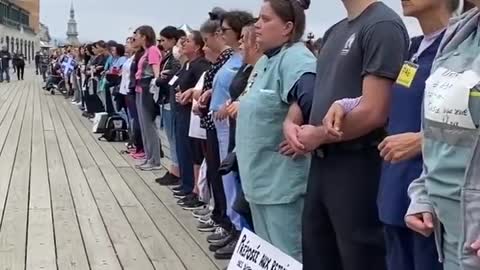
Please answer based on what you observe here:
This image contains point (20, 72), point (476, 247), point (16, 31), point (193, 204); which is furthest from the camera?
point (16, 31)

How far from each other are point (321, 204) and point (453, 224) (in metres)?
0.98

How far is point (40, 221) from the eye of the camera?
6133 millimetres

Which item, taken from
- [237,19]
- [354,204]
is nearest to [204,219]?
[237,19]

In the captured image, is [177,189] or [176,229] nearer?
[176,229]

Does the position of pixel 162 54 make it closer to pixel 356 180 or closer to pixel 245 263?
pixel 245 263

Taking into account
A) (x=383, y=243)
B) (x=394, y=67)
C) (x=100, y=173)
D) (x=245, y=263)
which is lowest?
(x=100, y=173)

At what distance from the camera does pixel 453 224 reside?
199 centimetres

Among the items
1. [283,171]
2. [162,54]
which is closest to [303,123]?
[283,171]

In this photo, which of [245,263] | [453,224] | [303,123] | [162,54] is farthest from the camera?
[162,54]

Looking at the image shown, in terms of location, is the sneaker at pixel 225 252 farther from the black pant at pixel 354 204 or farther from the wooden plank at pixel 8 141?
the wooden plank at pixel 8 141

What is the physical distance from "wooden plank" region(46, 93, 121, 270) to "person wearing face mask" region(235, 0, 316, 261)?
1.66 meters

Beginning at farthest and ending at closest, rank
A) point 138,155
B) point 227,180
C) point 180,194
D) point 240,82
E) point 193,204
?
point 138,155 → point 180,194 → point 193,204 → point 227,180 → point 240,82

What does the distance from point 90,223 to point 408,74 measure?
13.8 feet

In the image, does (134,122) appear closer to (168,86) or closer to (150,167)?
(150,167)
